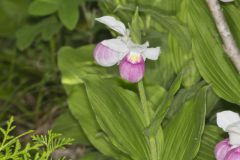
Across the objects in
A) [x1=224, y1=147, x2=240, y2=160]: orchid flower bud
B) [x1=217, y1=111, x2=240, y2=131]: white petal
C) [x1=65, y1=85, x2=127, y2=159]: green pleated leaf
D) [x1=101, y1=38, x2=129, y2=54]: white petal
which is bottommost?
[x1=65, y1=85, x2=127, y2=159]: green pleated leaf

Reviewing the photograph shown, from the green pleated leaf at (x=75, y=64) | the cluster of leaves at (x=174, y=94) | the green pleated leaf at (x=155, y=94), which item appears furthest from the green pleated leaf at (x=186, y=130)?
the green pleated leaf at (x=75, y=64)

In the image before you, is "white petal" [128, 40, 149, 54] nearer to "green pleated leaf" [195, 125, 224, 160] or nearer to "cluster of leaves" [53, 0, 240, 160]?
"cluster of leaves" [53, 0, 240, 160]

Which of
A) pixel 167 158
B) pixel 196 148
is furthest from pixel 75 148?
pixel 196 148

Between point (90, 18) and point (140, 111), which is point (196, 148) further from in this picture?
point (90, 18)

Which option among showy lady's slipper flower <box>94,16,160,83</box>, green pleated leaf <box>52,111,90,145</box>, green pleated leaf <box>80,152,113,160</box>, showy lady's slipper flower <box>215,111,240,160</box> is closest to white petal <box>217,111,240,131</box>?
showy lady's slipper flower <box>215,111,240,160</box>

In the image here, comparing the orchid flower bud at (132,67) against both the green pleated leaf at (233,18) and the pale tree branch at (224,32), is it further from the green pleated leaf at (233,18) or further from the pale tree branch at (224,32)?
the green pleated leaf at (233,18)

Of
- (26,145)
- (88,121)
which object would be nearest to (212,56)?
(88,121)
